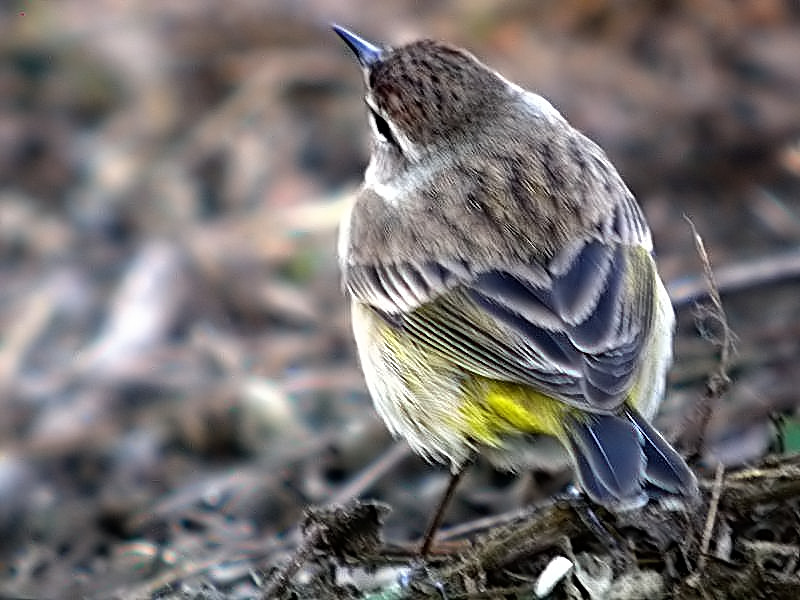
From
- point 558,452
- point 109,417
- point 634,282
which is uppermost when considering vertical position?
point 634,282

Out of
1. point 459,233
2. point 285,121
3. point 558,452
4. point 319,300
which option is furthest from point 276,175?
point 558,452

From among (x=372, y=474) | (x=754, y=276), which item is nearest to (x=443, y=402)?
(x=372, y=474)

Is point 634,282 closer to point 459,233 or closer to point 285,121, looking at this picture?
point 459,233

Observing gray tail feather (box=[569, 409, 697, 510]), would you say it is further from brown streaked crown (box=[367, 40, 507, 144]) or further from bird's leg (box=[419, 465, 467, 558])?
brown streaked crown (box=[367, 40, 507, 144])

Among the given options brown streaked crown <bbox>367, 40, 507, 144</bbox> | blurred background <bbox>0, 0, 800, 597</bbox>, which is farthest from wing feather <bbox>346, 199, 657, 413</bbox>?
brown streaked crown <bbox>367, 40, 507, 144</bbox>

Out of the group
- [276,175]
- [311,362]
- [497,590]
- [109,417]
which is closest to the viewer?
[497,590]
